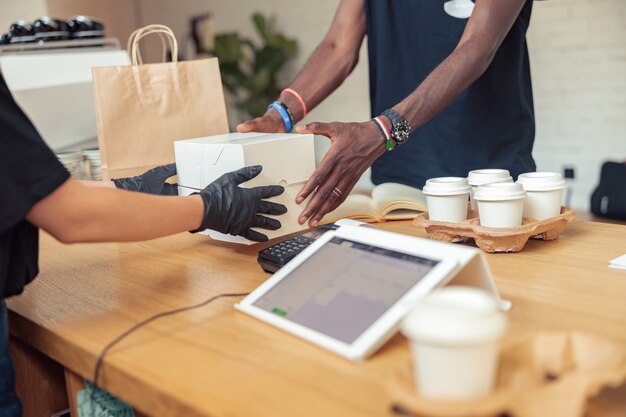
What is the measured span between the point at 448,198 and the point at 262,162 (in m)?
0.34

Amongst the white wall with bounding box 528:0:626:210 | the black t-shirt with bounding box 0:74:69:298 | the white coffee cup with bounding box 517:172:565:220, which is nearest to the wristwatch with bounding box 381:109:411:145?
the white coffee cup with bounding box 517:172:565:220

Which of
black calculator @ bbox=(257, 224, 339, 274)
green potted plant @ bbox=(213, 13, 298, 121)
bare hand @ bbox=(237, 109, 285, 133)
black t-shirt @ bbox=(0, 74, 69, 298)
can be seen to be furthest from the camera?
green potted plant @ bbox=(213, 13, 298, 121)

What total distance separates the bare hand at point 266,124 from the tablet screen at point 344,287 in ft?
2.02

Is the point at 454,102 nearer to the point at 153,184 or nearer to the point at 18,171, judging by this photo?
the point at 153,184

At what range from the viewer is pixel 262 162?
122cm

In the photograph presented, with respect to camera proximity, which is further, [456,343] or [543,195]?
[543,195]

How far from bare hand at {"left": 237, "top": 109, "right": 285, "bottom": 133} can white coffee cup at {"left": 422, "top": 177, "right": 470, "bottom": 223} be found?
1.56 ft

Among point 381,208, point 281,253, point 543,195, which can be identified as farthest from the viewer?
point 381,208

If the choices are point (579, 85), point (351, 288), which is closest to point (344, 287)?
point (351, 288)

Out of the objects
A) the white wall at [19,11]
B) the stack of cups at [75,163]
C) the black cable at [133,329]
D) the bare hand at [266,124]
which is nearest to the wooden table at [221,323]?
the black cable at [133,329]

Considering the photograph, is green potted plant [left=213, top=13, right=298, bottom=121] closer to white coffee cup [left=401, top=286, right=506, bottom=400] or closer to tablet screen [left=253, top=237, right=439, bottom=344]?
tablet screen [left=253, top=237, right=439, bottom=344]

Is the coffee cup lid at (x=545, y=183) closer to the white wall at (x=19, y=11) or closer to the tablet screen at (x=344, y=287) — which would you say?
the tablet screen at (x=344, y=287)

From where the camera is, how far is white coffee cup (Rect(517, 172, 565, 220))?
3.87 feet

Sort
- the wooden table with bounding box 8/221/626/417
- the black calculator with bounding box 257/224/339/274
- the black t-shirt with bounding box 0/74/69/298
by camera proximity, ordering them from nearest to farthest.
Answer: the wooden table with bounding box 8/221/626/417 < the black t-shirt with bounding box 0/74/69/298 < the black calculator with bounding box 257/224/339/274
